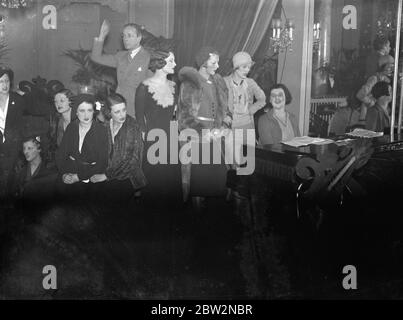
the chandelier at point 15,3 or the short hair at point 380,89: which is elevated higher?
the chandelier at point 15,3

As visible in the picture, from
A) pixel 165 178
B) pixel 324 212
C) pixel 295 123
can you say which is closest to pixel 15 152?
pixel 165 178

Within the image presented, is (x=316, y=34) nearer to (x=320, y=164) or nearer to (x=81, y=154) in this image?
(x=320, y=164)

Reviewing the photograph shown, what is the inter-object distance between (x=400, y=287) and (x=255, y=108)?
1.25 meters

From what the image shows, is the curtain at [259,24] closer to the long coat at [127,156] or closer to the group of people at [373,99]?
the group of people at [373,99]

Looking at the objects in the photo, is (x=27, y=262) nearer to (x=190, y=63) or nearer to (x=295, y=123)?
(x=190, y=63)

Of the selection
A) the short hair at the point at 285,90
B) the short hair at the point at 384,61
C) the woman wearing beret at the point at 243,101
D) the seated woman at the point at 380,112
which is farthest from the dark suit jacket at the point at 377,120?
the woman wearing beret at the point at 243,101

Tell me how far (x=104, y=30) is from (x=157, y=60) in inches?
11.6

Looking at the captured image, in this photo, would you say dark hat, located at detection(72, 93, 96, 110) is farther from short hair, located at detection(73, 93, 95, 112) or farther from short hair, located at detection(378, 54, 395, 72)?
short hair, located at detection(378, 54, 395, 72)

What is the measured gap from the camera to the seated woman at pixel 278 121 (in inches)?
115

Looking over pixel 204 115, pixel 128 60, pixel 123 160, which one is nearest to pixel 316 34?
pixel 204 115

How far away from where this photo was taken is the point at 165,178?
9.54 feet

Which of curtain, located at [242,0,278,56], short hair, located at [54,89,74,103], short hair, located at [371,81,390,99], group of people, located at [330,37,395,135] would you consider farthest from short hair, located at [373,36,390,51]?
short hair, located at [54,89,74,103]
